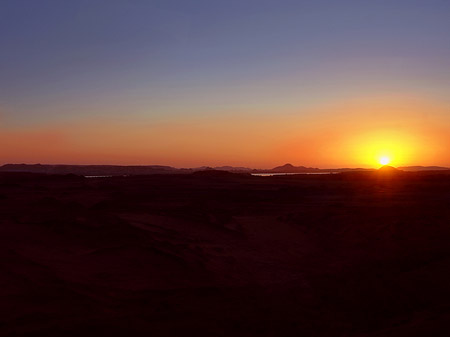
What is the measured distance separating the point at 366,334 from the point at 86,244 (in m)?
6.23

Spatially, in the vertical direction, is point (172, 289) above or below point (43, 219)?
below

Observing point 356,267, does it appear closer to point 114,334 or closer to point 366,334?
point 366,334

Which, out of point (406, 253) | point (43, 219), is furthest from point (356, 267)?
point (43, 219)

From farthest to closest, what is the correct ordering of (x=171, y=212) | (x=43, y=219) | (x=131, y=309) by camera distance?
(x=171, y=212)
(x=43, y=219)
(x=131, y=309)

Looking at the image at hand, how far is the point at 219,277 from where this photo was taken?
8.48 metres

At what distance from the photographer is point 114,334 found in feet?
18.3

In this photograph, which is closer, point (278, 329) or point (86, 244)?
point (278, 329)

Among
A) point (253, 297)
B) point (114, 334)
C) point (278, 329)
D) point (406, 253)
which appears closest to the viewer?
point (114, 334)

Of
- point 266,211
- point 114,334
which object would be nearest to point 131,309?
point 114,334

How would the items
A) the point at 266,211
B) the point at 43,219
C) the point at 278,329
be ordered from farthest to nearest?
the point at 266,211
the point at 43,219
the point at 278,329

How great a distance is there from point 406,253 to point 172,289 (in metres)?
5.67

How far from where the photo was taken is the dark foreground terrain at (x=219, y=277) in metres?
6.03

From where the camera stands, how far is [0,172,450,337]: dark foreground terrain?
6.03m

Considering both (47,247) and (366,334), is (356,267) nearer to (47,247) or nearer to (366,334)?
(366,334)
